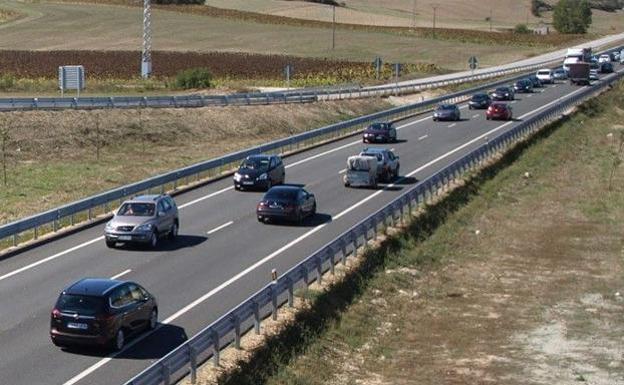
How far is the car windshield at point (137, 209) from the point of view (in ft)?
115

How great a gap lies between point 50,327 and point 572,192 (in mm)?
34495

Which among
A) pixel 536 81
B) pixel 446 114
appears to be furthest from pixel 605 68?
pixel 446 114

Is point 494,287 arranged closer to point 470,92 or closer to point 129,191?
point 129,191

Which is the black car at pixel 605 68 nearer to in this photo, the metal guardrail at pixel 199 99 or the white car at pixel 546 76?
the white car at pixel 546 76

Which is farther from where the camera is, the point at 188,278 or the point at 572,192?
the point at 572,192

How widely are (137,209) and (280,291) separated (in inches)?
381

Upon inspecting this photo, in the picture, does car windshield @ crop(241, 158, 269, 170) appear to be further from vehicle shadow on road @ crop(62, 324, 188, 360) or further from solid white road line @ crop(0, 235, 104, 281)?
vehicle shadow on road @ crop(62, 324, 188, 360)

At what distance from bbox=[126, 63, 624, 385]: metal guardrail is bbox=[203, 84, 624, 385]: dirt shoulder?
85cm

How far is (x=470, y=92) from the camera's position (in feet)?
303

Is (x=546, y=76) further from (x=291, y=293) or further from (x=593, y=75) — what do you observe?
(x=291, y=293)

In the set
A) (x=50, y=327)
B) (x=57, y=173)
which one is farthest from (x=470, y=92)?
(x=50, y=327)

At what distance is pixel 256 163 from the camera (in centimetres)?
4712

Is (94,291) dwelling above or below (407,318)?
above

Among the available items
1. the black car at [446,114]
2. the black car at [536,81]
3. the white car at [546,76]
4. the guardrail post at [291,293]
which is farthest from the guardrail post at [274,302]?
the white car at [546,76]
